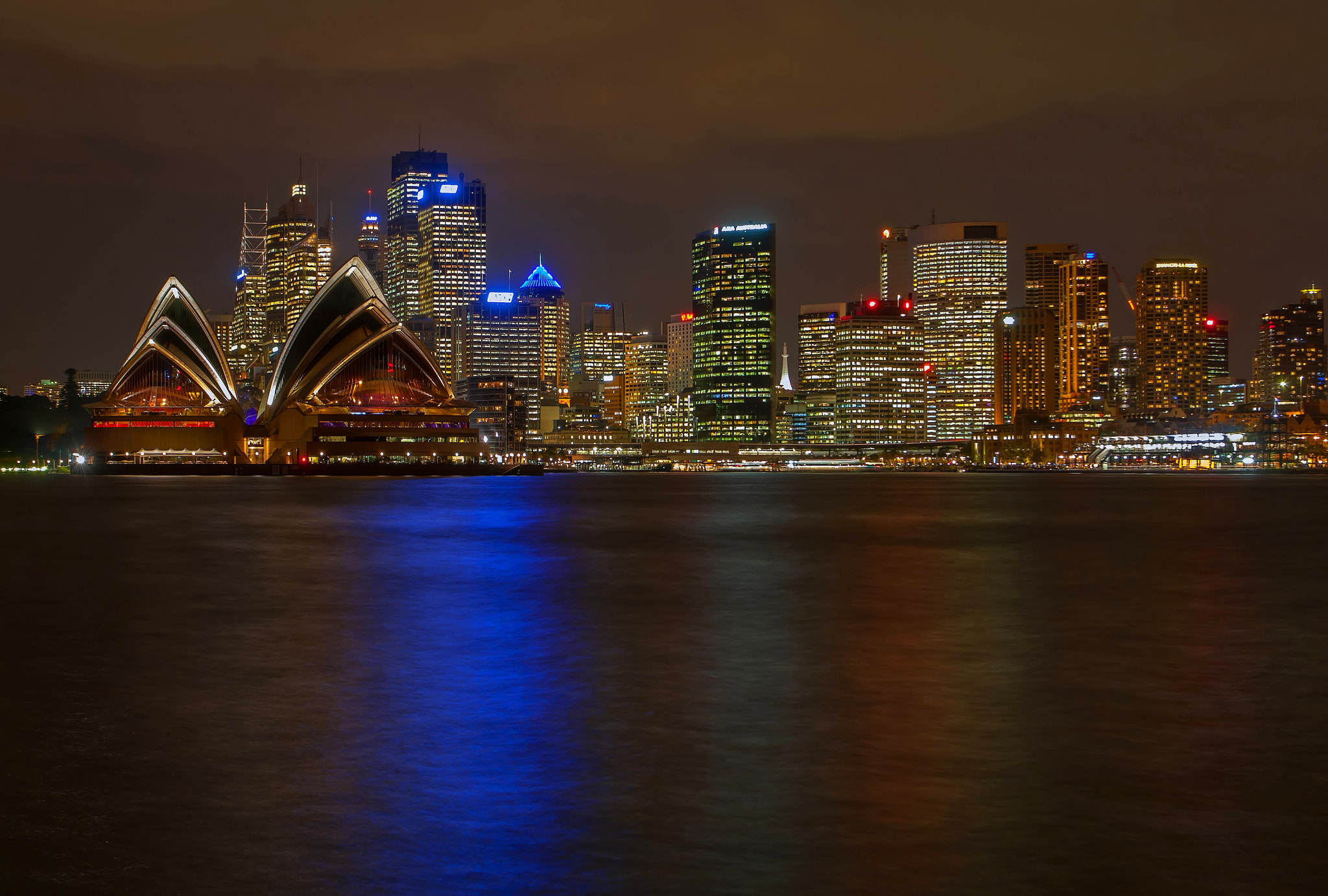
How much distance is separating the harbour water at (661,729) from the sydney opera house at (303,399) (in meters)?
94.1

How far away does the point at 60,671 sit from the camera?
44.9 feet

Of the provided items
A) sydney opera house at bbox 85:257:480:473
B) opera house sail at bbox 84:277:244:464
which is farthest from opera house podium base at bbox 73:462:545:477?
opera house sail at bbox 84:277:244:464

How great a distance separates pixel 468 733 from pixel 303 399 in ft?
384

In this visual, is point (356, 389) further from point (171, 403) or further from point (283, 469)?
point (171, 403)

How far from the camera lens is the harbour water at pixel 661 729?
6.94 m

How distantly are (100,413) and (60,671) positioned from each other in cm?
13050

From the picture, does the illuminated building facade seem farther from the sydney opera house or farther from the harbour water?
the harbour water

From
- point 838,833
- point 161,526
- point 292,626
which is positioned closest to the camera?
point 838,833

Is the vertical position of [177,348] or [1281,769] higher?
[177,348]

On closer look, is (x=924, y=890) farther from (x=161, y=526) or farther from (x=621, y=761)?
(x=161, y=526)

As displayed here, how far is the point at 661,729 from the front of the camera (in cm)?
1065

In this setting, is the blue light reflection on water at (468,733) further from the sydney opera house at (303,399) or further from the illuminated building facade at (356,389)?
the sydney opera house at (303,399)

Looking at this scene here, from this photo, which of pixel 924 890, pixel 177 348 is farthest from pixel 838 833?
pixel 177 348

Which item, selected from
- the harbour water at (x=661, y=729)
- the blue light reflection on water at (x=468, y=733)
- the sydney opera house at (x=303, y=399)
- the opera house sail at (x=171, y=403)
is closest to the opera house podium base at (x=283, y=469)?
the sydney opera house at (x=303, y=399)
